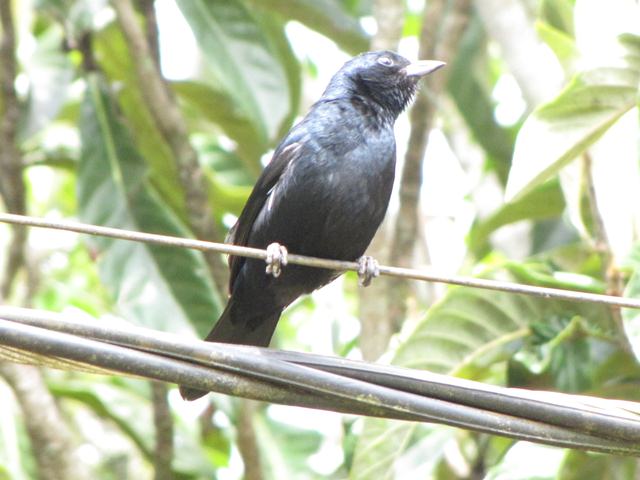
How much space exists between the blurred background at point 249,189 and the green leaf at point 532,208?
0.05 ft

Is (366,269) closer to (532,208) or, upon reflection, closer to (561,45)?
(561,45)

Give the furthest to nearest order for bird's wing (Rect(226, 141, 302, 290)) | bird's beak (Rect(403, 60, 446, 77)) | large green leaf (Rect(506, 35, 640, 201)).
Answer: bird's beak (Rect(403, 60, 446, 77)) → bird's wing (Rect(226, 141, 302, 290)) → large green leaf (Rect(506, 35, 640, 201))

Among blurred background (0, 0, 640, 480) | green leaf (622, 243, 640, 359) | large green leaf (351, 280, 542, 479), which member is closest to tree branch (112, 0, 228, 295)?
blurred background (0, 0, 640, 480)

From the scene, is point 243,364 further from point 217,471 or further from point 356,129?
point 217,471

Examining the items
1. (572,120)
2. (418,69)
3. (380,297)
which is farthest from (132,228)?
(572,120)

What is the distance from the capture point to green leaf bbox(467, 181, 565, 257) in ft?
16.2

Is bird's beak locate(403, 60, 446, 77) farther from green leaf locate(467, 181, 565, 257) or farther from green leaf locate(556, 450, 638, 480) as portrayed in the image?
green leaf locate(556, 450, 638, 480)

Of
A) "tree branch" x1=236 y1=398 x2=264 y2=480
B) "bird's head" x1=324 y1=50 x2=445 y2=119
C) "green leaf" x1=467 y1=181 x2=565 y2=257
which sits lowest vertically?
"tree branch" x1=236 y1=398 x2=264 y2=480

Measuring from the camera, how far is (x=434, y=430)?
4207 mm

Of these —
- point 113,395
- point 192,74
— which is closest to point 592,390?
point 113,395

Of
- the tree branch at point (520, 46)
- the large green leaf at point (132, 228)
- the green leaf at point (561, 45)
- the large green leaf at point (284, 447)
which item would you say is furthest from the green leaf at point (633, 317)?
the large green leaf at point (284, 447)

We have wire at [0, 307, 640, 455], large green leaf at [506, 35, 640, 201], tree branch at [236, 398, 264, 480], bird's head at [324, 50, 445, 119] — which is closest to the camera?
wire at [0, 307, 640, 455]

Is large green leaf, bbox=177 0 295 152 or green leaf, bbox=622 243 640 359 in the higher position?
large green leaf, bbox=177 0 295 152

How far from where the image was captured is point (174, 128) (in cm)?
489
